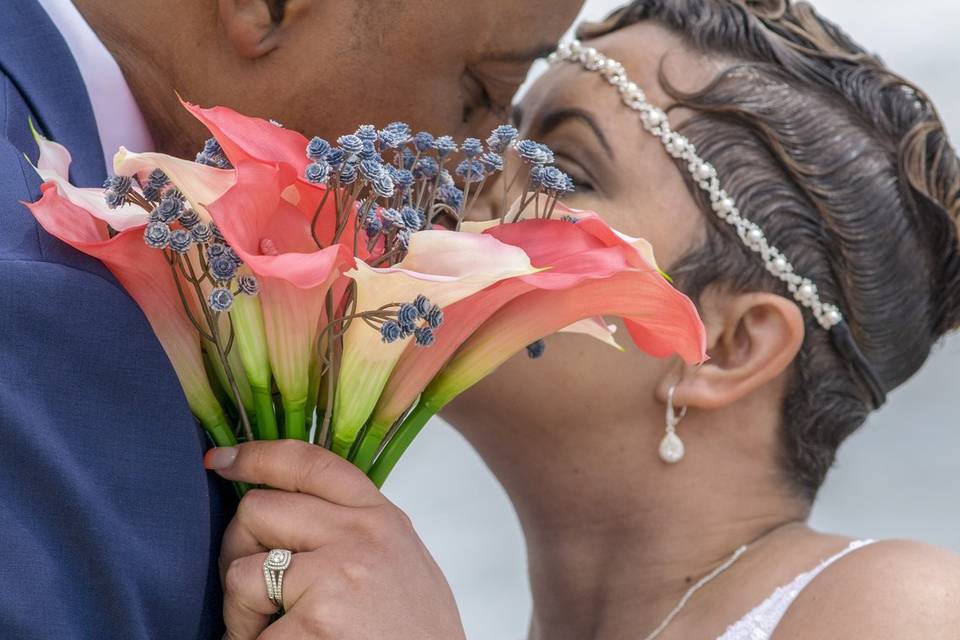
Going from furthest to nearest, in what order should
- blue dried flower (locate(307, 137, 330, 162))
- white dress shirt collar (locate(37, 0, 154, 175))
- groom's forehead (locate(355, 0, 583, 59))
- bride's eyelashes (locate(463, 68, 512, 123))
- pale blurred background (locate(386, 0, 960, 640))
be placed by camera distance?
pale blurred background (locate(386, 0, 960, 640)) → bride's eyelashes (locate(463, 68, 512, 123)) → groom's forehead (locate(355, 0, 583, 59)) → white dress shirt collar (locate(37, 0, 154, 175)) → blue dried flower (locate(307, 137, 330, 162))

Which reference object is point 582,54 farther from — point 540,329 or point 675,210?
point 540,329

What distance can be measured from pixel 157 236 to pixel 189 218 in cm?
5

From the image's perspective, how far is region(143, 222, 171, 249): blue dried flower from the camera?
1390mm

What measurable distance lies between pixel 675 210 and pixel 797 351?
406 mm

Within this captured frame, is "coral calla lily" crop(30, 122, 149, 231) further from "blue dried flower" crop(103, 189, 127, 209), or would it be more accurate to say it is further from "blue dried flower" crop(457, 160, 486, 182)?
"blue dried flower" crop(457, 160, 486, 182)

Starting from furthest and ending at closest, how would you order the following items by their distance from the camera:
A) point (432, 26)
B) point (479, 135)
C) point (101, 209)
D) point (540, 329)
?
point (479, 135), point (432, 26), point (540, 329), point (101, 209)

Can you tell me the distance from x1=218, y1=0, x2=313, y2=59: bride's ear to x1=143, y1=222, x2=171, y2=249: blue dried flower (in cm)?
61

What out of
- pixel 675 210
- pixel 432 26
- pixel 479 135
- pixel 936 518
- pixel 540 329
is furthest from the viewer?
pixel 936 518

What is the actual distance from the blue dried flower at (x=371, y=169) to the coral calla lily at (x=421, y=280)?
8cm

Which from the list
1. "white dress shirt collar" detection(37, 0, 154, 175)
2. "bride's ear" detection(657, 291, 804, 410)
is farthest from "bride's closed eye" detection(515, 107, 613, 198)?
"white dress shirt collar" detection(37, 0, 154, 175)

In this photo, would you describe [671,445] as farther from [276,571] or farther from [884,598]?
[276,571]

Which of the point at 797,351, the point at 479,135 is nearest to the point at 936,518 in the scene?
the point at 797,351

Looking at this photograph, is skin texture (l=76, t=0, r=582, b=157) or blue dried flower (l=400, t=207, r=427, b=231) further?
skin texture (l=76, t=0, r=582, b=157)

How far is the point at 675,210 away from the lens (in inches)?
103
